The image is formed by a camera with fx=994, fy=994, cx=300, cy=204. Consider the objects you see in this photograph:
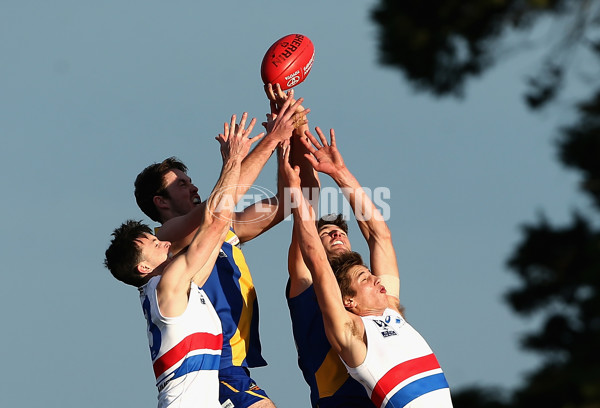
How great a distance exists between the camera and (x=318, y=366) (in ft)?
25.6

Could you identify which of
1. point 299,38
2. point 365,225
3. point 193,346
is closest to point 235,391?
point 193,346

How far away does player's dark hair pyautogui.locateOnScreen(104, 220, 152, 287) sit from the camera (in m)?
7.90

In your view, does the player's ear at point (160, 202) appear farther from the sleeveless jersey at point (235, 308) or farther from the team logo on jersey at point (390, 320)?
the team logo on jersey at point (390, 320)

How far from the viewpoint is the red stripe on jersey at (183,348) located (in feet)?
24.6

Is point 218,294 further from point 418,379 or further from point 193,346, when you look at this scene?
point 418,379

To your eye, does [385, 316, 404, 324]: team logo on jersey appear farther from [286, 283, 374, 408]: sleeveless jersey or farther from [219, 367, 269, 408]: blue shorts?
[219, 367, 269, 408]: blue shorts

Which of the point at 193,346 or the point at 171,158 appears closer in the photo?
the point at 193,346

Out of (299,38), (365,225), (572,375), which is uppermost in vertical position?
(299,38)

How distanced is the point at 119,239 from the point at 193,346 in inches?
45.4

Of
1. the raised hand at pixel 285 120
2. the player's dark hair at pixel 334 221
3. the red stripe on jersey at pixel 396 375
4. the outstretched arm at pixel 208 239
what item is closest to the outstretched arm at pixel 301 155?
the raised hand at pixel 285 120

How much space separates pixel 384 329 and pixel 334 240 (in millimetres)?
1199

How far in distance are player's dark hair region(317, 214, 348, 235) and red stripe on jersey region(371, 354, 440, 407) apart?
1.71 m

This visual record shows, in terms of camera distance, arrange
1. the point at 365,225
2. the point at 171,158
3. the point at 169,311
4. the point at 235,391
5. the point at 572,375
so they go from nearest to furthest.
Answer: the point at 572,375 < the point at 169,311 < the point at 235,391 < the point at 365,225 < the point at 171,158

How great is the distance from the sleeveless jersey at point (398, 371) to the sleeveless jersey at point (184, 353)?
1.10m
